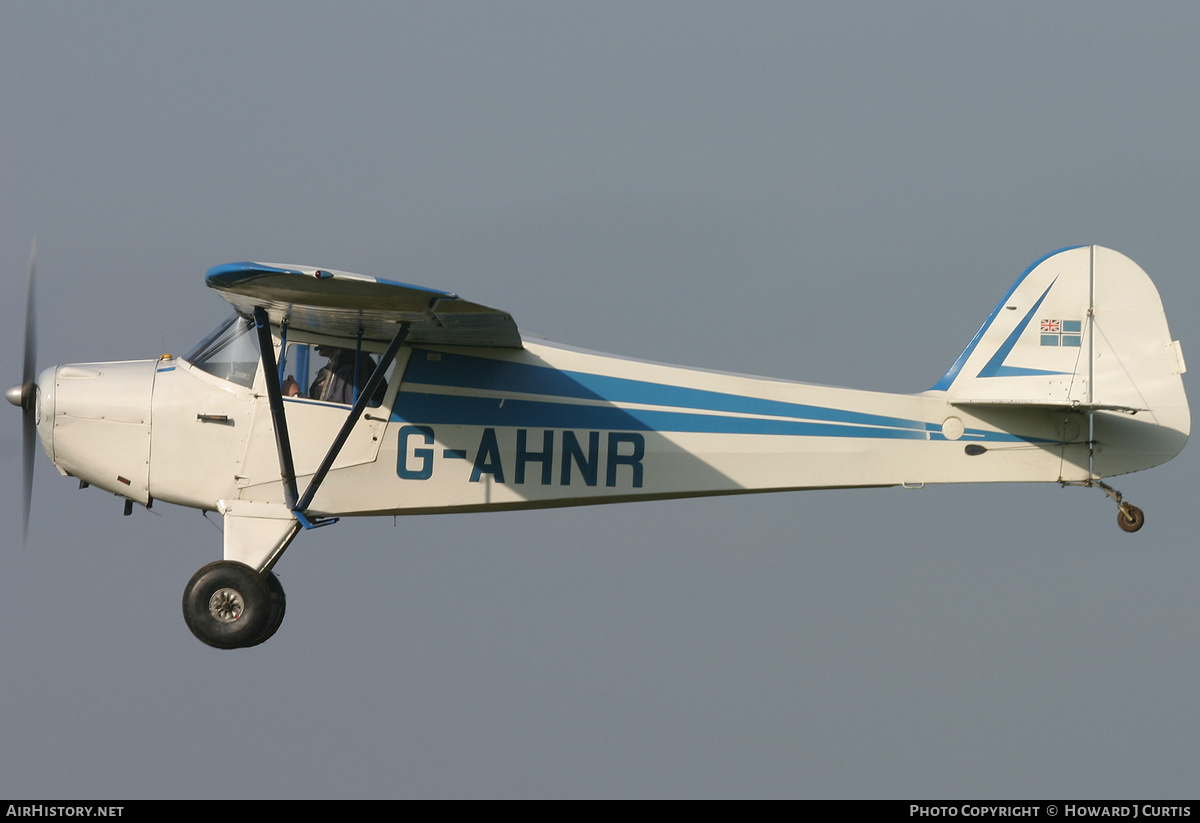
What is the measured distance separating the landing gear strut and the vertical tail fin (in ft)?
19.8

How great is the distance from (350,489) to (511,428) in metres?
1.40

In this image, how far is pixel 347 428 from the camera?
387 inches

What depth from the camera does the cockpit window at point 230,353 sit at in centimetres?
1021

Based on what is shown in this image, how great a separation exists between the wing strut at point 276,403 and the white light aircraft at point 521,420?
17 mm

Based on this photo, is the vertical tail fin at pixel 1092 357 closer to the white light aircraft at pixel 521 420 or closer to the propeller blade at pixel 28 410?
the white light aircraft at pixel 521 420

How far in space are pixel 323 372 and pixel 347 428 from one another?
2.00 feet

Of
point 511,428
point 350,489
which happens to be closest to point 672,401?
point 511,428

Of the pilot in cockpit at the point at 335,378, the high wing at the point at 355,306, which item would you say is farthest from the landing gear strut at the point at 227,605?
the high wing at the point at 355,306

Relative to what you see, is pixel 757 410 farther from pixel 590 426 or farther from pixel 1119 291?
pixel 1119 291

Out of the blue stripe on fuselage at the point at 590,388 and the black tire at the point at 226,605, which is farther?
the blue stripe on fuselage at the point at 590,388

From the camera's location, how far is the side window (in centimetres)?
1013

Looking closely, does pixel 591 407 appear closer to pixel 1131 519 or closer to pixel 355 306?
pixel 355 306

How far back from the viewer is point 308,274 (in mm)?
8375

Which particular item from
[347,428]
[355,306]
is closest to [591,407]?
[347,428]
